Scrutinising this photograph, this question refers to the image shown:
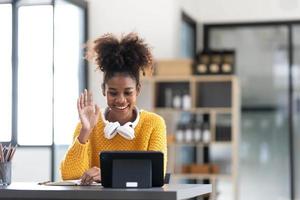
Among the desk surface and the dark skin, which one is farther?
the dark skin

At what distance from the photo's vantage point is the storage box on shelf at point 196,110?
7.54 m

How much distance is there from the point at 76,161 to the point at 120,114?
327mm

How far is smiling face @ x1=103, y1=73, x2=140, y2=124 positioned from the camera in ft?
10.4

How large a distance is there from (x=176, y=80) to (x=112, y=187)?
500cm

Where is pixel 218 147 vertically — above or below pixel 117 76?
below

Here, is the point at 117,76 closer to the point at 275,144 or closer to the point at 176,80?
the point at 176,80

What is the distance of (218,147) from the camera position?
343 inches

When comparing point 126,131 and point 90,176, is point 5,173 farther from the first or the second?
point 126,131

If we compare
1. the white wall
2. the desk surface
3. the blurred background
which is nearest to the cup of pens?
the desk surface

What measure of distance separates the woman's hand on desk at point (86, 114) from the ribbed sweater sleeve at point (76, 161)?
3 centimetres

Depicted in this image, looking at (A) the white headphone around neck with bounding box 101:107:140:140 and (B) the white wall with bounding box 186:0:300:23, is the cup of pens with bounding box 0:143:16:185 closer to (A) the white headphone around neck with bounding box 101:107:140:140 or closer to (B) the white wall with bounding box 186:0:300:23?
(A) the white headphone around neck with bounding box 101:107:140:140

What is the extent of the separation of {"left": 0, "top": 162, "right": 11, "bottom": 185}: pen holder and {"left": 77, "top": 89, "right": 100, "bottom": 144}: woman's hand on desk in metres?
0.34

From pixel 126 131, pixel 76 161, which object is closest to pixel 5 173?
pixel 76 161

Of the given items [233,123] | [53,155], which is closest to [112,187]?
[53,155]
